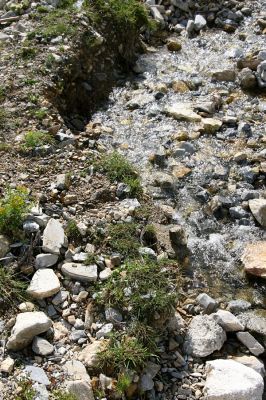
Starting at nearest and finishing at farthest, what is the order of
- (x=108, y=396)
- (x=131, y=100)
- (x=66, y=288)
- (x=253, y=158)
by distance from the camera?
(x=108, y=396)
(x=66, y=288)
(x=253, y=158)
(x=131, y=100)

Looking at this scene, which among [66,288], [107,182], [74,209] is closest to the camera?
[66,288]

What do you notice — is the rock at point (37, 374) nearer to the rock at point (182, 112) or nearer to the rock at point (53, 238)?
the rock at point (53, 238)

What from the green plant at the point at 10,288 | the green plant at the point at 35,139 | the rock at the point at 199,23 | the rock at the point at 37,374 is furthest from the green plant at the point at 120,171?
the rock at the point at 199,23

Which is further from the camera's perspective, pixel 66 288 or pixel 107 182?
pixel 107 182

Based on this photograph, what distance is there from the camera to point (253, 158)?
7680 millimetres

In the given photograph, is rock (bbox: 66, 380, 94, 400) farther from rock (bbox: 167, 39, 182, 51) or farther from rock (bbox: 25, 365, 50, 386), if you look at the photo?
rock (bbox: 167, 39, 182, 51)

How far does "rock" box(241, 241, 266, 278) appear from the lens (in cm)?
602

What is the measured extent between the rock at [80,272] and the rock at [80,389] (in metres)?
1.14

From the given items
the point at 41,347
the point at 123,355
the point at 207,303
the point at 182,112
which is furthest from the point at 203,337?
the point at 182,112

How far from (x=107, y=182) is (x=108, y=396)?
9.43 feet

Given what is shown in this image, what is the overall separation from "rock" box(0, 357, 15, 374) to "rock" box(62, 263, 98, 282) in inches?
42.3

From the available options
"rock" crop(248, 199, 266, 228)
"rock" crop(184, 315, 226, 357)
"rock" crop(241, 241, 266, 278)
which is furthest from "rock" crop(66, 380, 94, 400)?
"rock" crop(248, 199, 266, 228)

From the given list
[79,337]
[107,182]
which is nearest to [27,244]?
[79,337]

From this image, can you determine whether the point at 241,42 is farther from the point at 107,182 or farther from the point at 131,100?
the point at 107,182
